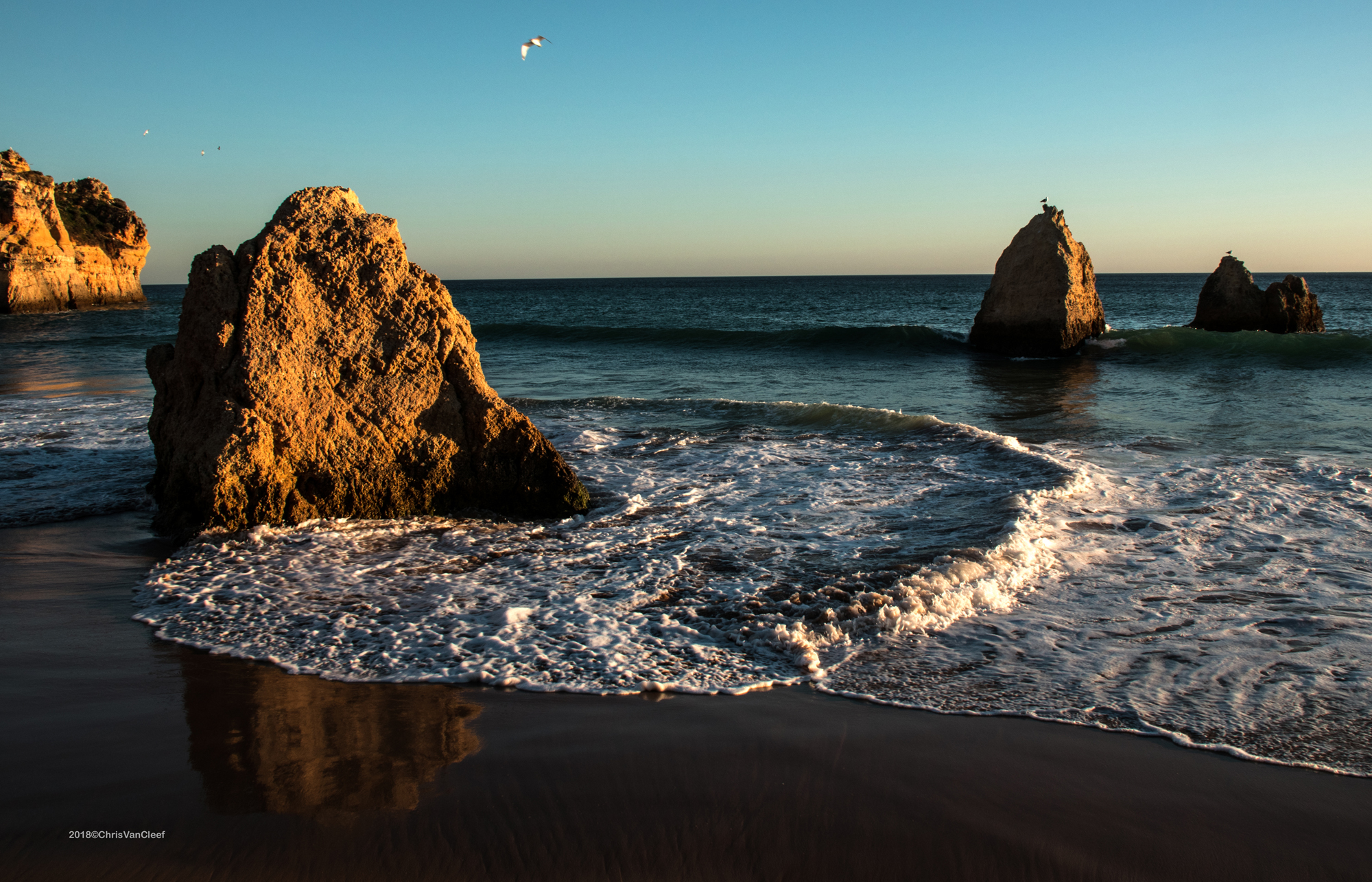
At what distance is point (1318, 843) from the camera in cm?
256

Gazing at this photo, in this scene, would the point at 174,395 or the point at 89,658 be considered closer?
the point at 89,658

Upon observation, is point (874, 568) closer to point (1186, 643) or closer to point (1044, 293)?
point (1186, 643)

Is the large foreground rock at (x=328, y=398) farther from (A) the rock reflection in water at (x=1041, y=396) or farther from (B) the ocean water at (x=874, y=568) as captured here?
(A) the rock reflection in water at (x=1041, y=396)

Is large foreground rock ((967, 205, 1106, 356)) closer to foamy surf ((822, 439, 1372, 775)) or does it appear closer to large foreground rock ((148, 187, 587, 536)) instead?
foamy surf ((822, 439, 1372, 775))

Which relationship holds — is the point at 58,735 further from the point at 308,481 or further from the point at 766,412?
the point at 766,412

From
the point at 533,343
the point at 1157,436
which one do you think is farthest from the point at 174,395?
the point at 533,343

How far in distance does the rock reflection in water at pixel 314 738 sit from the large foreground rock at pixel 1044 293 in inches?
727

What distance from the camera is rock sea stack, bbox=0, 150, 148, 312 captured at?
43.8 meters

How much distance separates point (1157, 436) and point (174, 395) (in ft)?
31.8

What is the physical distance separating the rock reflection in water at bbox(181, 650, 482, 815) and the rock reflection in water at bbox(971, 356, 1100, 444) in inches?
310

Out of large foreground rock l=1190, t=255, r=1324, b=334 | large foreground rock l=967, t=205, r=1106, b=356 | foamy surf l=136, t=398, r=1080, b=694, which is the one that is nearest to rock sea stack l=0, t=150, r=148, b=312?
large foreground rock l=967, t=205, r=1106, b=356

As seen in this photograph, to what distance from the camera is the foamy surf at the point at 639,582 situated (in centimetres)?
382

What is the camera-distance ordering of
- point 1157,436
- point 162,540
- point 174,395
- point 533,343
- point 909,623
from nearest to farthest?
point 909,623
point 162,540
point 174,395
point 1157,436
point 533,343

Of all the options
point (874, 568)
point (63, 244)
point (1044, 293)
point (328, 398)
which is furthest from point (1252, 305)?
point (63, 244)
